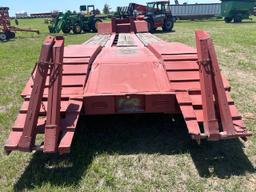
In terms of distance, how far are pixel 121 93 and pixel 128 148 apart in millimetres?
689

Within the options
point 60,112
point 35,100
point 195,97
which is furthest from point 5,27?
point 195,97

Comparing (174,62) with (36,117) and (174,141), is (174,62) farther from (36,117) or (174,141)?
(36,117)

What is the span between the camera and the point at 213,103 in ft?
12.5

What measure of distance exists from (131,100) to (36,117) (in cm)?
107

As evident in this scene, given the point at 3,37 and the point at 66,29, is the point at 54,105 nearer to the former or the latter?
the point at 3,37

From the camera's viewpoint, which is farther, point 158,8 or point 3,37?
point 158,8

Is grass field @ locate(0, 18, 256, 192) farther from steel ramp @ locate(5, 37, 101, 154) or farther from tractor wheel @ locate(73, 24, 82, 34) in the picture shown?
tractor wheel @ locate(73, 24, 82, 34)

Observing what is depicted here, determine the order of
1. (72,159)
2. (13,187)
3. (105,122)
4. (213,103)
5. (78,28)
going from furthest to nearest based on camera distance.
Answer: (78,28) < (105,122) < (72,159) < (213,103) < (13,187)

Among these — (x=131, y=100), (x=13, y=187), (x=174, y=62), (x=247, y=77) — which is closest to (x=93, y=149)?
(x=131, y=100)

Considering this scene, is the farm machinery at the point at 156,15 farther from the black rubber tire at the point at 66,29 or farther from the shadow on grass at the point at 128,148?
the shadow on grass at the point at 128,148

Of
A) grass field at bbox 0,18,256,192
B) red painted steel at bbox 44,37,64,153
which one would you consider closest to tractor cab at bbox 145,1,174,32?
grass field at bbox 0,18,256,192

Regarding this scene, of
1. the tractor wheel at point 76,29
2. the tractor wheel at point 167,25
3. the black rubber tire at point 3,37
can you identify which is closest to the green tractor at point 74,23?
the tractor wheel at point 76,29

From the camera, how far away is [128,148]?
14.2 ft

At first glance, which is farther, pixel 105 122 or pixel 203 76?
pixel 105 122
